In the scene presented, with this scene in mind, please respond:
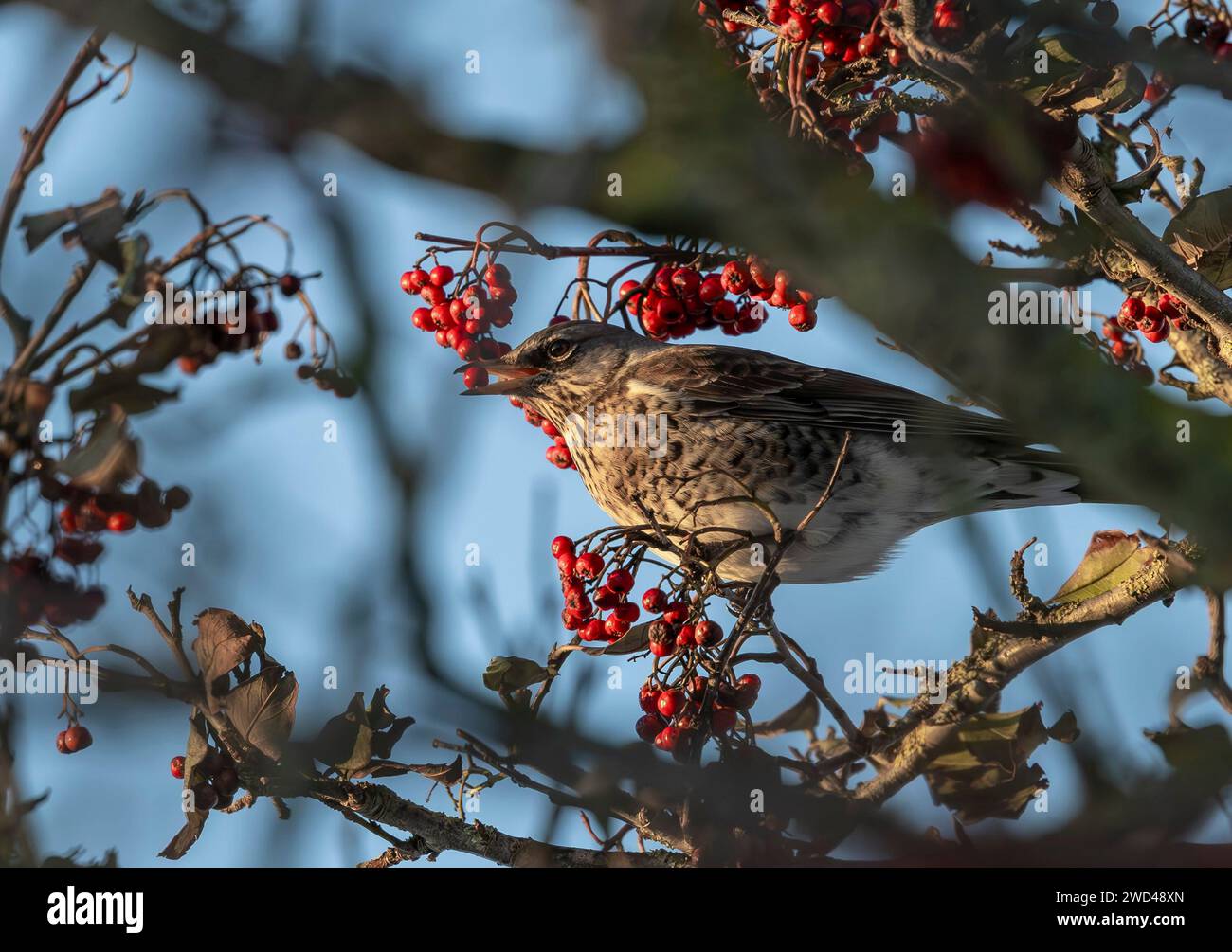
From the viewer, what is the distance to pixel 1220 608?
2564 mm

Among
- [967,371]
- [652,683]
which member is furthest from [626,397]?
[967,371]

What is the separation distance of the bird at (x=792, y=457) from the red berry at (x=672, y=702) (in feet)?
3.15

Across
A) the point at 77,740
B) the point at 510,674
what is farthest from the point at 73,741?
the point at 510,674

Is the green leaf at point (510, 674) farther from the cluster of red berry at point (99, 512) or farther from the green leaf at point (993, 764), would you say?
the green leaf at point (993, 764)

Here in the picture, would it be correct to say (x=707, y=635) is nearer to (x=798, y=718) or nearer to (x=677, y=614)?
(x=677, y=614)

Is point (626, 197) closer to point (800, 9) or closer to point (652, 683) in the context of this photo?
point (800, 9)

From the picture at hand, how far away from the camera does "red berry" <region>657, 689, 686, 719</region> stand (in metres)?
2.65

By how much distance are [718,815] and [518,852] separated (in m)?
0.77

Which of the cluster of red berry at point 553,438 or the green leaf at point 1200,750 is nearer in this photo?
the green leaf at point 1200,750

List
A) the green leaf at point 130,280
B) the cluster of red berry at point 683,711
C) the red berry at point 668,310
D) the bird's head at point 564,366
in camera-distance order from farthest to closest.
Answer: the bird's head at point 564,366 → the red berry at point 668,310 → the cluster of red berry at point 683,711 → the green leaf at point 130,280

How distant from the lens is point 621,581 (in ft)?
9.60

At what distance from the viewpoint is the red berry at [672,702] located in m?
2.65

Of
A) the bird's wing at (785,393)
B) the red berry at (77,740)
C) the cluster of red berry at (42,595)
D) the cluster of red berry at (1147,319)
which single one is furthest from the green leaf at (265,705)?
the cluster of red berry at (1147,319)

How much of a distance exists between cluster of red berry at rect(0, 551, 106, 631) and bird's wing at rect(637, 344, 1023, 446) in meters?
2.24
